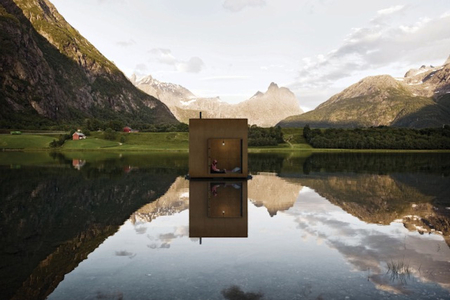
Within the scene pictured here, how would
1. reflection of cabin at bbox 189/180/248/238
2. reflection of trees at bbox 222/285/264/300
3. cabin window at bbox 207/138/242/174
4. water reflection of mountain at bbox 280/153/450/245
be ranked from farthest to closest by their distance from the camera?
cabin window at bbox 207/138/242/174
water reflection of mountain at bbox 280/153/450/245
reflection of cabin at bbox 189/180/248/238
reflection of trees at bbox 222/285/264/300

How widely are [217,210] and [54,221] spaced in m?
A: 8.21

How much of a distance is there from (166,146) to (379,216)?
97.2m

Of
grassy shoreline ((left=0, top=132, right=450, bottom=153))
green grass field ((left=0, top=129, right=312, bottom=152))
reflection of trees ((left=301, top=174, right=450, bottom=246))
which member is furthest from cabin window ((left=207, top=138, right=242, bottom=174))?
green grass field ((left=0, top=129, right=312, bottom=152))

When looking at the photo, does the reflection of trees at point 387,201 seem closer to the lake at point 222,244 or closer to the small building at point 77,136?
the lake at point 222,244

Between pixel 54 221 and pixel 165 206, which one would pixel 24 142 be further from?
pixel 54 221

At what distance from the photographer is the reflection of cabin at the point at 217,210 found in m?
16.0

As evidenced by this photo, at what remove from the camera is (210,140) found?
32844 millimetres

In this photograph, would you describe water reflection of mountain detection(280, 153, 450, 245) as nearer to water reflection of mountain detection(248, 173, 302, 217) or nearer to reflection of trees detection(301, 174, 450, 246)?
reflection of trees detection(301, 174, 450, 246)

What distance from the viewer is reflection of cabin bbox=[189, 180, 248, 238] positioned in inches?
631

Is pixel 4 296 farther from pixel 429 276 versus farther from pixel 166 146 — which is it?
pixel 166 146

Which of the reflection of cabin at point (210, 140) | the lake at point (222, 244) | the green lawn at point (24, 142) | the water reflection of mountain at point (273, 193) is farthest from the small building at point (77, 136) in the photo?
the water reflection of mountain at point (273, 193)

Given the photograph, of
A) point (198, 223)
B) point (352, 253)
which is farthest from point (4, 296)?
point (352, 253)

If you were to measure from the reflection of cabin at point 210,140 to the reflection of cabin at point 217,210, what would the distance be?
3672 mm

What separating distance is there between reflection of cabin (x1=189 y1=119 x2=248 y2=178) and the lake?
6.08 meters
